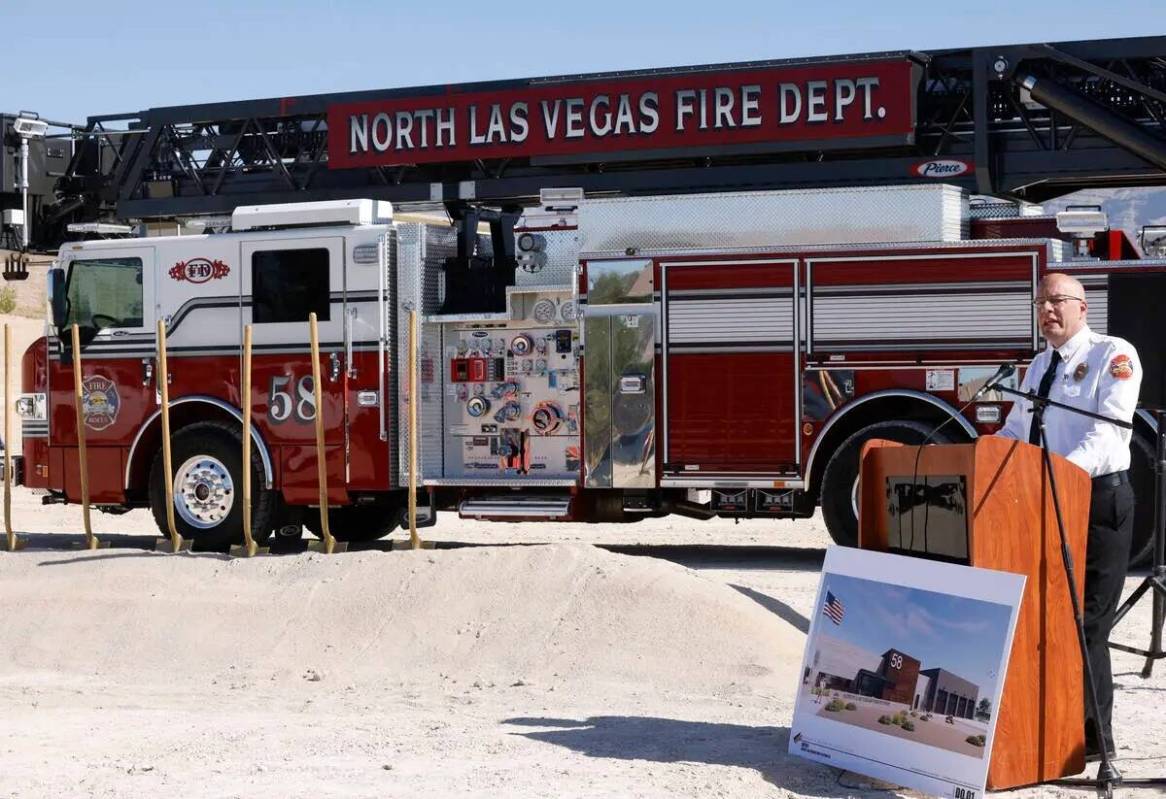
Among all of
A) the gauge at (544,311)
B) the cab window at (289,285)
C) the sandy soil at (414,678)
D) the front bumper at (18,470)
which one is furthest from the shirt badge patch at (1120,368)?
the front bumper at (18,470)

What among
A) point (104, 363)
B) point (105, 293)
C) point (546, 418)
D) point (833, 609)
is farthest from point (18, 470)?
point (833, 609)

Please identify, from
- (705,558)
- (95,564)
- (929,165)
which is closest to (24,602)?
(95,564)

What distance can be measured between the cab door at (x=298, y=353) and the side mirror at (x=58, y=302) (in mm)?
1855

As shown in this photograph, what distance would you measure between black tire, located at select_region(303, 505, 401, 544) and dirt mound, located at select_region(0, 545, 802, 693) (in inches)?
167

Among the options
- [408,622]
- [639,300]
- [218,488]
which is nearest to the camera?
[408,622]

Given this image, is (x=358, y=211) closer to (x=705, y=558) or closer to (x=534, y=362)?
(x=534, y=362)

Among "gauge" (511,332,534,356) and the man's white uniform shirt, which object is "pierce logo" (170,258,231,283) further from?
the man's white uniform shirt

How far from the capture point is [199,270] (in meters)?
15.6

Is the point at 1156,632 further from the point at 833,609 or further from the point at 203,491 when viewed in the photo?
the point at 203,491

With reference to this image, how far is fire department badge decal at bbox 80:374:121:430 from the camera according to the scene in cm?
1584

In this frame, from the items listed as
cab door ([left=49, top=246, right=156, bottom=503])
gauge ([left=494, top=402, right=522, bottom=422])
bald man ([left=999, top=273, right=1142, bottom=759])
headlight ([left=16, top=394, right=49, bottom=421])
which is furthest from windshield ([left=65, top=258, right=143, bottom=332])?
bald man ([left=999, top=273, right=1142, bottom=759])

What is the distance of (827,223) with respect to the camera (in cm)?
1407

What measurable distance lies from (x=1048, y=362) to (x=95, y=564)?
7.85m

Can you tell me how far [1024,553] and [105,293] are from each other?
11.1 m
